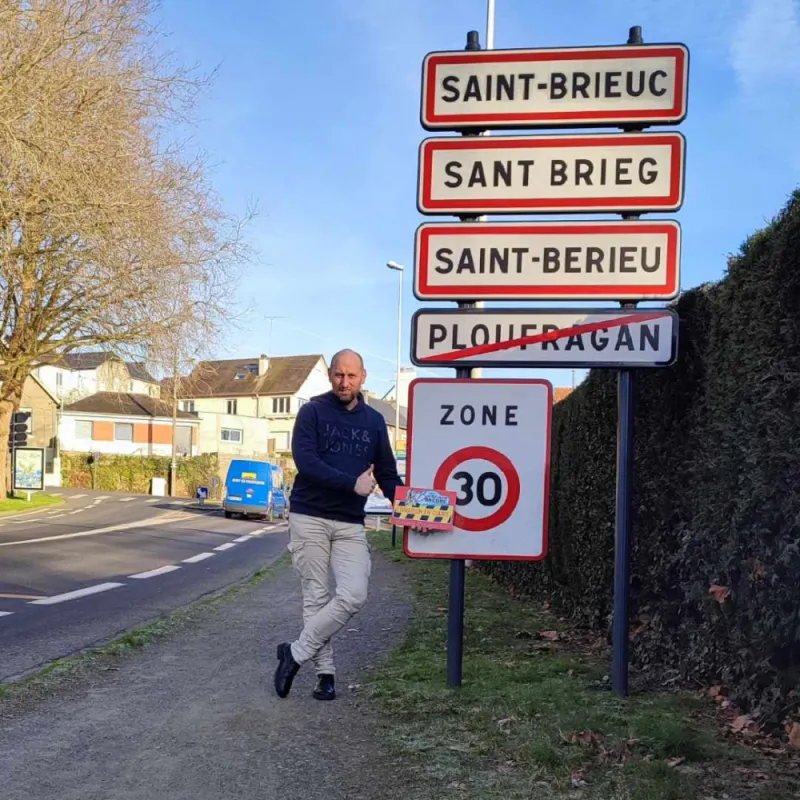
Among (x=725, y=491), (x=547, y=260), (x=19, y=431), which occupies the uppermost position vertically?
→ (x=547, y=260)

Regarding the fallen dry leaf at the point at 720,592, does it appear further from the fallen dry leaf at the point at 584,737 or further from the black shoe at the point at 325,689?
the black shoe at the point at 325,689

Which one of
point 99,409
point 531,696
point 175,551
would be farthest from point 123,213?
point 99,409

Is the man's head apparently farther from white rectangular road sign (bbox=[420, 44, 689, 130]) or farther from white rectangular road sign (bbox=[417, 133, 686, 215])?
white rectangular road sign (bbox=[420, 44, 689, 130])

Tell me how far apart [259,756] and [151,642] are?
2961 mm

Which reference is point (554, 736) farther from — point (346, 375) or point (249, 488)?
point (249, 488)

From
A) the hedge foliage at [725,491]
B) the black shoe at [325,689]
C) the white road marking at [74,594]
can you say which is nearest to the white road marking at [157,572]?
the white road marking at [74,594]

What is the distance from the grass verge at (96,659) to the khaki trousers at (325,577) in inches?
54.9

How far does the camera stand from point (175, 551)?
17312 millimetres

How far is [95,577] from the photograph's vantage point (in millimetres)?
11711

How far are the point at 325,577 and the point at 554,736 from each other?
1.64 metres

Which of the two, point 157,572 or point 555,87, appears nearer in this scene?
point 555,87

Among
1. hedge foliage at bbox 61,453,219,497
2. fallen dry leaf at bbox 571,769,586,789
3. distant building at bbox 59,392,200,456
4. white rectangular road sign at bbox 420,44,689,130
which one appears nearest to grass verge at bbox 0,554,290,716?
fallen dry leaf at bbox 571,769,586,789

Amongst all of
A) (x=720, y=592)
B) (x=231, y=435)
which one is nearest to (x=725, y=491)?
(x=720, y=592)

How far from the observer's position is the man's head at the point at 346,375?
16.0 feet
